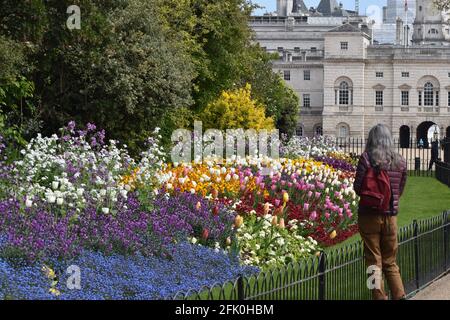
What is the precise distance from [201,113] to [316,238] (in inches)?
938

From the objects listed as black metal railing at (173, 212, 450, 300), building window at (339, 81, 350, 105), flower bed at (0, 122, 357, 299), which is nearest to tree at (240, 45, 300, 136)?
building window at (339, 81, 350, 105)

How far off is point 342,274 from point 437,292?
2469 millimetres

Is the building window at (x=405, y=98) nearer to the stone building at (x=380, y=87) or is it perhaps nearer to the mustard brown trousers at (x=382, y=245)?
the stone building at (x=380, y=87)

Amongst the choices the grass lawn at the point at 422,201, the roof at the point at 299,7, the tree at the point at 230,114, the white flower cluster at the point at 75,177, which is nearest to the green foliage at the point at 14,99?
the white flower cluster at the point at 75,177

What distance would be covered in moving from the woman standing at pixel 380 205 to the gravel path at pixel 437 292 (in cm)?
121

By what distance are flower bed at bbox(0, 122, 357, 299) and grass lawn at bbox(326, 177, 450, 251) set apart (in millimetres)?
1388

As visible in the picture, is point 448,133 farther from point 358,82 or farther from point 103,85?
point 103,85

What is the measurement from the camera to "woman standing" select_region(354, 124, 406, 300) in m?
11.1

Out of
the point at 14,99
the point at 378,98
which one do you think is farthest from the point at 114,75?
the point at 378,98

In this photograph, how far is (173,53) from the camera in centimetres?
2820

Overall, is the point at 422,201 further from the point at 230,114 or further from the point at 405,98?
the point at 405,98

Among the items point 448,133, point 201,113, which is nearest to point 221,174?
point 201,113

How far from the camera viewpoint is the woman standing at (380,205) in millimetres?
11078
